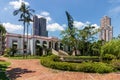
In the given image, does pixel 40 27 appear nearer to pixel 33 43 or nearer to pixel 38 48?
pixel 38 48

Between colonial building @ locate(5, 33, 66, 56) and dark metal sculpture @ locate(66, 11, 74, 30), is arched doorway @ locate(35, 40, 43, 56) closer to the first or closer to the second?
colonial building @ locate(5, 33, 66, 56)

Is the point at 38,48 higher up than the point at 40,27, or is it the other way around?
the point at 40,27

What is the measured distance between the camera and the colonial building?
6756cm

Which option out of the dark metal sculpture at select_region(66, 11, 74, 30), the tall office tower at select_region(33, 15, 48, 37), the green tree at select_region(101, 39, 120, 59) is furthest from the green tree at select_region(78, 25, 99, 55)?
the tall office tower at select_region(33, 15, 48, 37)

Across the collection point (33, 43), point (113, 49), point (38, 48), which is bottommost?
point (38, 48)

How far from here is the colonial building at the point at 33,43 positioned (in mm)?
→ 67562

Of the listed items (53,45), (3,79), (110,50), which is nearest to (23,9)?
(110,50)

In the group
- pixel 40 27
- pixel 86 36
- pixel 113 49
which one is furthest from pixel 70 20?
pixel 40 27

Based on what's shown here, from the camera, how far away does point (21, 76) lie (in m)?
23.5

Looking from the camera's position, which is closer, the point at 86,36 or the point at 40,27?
the point at 86,36

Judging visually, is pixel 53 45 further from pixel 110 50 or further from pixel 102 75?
pixel 102 75

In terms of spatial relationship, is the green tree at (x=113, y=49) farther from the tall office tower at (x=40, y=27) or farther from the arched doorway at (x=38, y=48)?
the tall office tower at (x=40, y=27)

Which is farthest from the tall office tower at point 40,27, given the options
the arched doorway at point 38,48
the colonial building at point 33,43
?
the arched doorway at point 38,48

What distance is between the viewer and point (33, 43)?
70.6 meters
